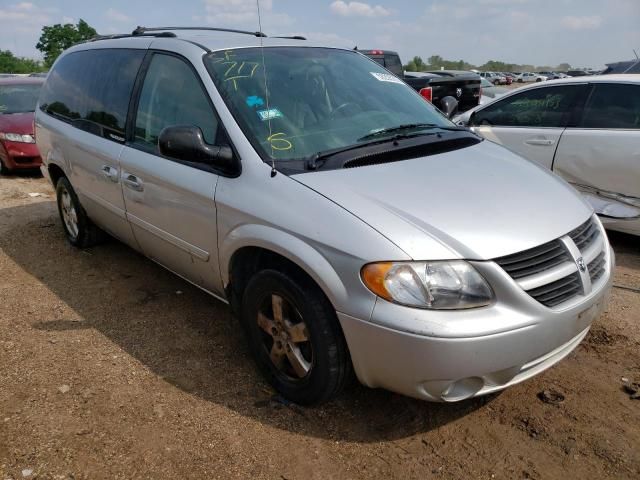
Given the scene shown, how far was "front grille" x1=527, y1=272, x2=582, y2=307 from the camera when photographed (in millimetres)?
2267

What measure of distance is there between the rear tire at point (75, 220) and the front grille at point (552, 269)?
12.6ft

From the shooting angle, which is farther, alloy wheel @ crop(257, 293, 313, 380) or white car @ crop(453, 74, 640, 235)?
white car @ crop(453, 74, 640, 235)

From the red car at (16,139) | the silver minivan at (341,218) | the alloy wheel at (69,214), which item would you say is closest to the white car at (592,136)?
the silver minivan at (341,218)

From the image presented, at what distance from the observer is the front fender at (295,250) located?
7.55ft

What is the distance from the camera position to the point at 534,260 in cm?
Result: 230

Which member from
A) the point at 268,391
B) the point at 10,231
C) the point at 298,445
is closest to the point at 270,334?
the point at 268,391

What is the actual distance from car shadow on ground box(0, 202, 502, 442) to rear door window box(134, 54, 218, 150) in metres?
1.19

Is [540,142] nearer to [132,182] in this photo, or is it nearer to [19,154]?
[132,182]

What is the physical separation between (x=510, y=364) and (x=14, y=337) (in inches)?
120

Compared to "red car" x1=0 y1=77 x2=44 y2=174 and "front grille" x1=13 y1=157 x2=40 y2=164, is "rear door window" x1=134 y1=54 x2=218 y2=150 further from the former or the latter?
"front grille" x1=13 y1=157 x2=40 y2=164

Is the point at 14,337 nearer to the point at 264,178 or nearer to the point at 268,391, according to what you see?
the point at 268,391

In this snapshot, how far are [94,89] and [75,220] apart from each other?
4.37 feet

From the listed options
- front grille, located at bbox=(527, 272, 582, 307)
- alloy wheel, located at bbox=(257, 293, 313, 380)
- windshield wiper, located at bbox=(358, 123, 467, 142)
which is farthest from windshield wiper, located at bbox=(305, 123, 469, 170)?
front grille, located at bbox=(527, 272, 582, 307)

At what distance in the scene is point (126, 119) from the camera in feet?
12.2
